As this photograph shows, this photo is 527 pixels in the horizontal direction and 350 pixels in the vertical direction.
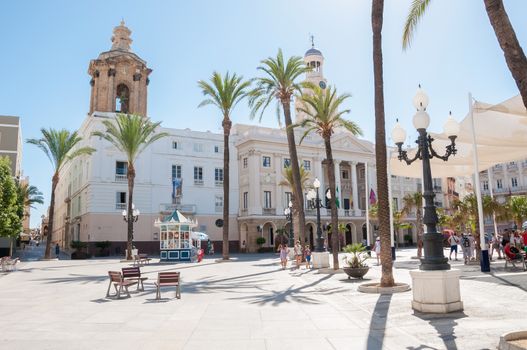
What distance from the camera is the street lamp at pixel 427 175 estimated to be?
31.1ft

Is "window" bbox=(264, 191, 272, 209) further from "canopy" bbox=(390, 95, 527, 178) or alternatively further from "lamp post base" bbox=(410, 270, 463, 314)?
"lamp post base" bbox=(410, 270, 463, 314)

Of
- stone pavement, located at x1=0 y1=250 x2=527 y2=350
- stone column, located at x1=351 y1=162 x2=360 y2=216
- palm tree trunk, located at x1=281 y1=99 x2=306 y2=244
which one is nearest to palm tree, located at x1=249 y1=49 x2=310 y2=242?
palm tree trunk, located at x1=281 y1=99 x2=306 y2=244

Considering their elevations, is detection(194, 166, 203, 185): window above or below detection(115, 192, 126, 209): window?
above

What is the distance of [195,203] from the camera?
46.7 meters

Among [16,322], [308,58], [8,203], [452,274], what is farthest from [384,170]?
[308,58]

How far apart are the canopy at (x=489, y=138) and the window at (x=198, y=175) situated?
2511cm

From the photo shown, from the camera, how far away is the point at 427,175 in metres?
10.1

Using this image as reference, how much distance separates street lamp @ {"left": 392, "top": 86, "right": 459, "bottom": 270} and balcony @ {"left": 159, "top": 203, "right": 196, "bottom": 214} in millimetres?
35564

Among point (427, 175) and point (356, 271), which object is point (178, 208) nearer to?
point (356, 271)

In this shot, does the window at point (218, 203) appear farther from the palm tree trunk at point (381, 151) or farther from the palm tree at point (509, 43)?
the palm tree at point (509, 43)

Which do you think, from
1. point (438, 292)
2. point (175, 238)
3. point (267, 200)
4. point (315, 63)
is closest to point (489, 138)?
point (438, 292)

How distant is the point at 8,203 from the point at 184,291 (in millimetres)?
25225

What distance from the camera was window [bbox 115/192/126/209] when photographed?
42606 mm

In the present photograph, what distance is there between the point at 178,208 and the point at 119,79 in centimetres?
1504
